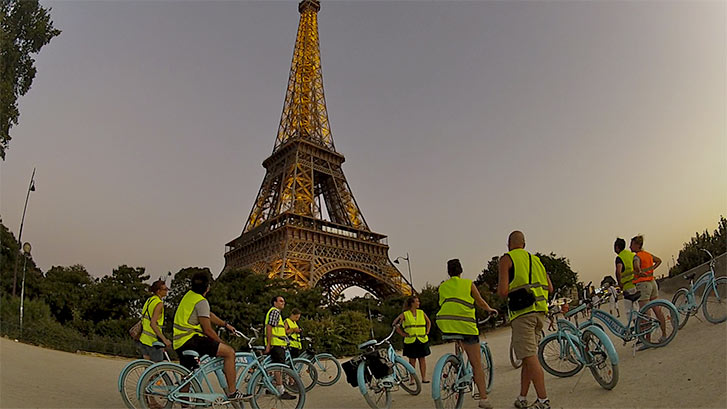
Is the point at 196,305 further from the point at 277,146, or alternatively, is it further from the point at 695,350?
the point at 277,146

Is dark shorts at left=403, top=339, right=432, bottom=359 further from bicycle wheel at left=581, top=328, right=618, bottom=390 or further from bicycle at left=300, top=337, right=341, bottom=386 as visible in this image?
bicycle wheel at left=581, top=328, right=618, bottom=390

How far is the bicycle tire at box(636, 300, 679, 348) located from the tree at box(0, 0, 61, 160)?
1380cm

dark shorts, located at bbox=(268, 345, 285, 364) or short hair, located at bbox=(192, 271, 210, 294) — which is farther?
dark shorts, located at bbox=(268, 345, 285, 364)

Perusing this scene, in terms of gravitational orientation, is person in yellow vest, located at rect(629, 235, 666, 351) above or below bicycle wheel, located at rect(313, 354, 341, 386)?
above

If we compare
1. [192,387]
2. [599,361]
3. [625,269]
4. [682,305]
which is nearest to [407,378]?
[599,361]

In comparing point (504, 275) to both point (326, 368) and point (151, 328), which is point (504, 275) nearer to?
point (151, 328)

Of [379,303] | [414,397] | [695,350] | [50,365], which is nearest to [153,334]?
[414,397]

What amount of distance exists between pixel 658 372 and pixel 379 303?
68.9 feet

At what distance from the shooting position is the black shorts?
4352 mm

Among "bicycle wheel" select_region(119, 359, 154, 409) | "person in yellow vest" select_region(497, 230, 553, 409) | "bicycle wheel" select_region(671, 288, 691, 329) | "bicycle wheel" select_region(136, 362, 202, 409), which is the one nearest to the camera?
"person in yellow vest" select_region(497, 230, 553, 409)

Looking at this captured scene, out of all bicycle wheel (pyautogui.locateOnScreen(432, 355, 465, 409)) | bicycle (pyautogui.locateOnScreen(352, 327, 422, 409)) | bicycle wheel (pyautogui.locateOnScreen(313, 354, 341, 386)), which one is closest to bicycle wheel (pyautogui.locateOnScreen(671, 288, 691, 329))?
bicycle wheel (pyautogui.locateOnScreen(432, 355, 465, 409))

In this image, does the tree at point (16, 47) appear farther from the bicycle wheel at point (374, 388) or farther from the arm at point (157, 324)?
the bicycle wheel at point (374, 388)

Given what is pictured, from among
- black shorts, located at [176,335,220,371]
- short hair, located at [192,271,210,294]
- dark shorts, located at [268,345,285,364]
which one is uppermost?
short hair, located at [192,271,210,294]

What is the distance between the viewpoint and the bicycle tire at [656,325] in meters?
5.70
